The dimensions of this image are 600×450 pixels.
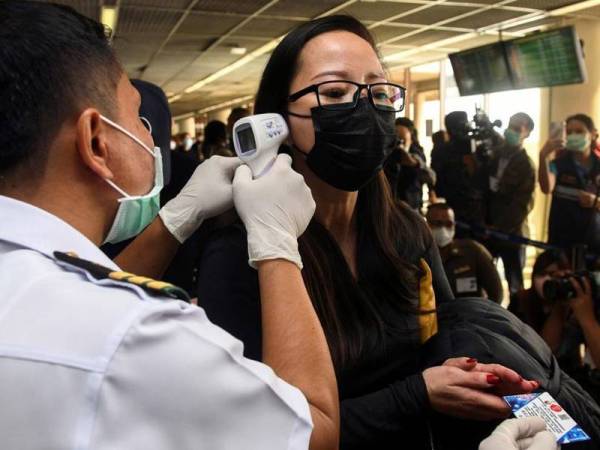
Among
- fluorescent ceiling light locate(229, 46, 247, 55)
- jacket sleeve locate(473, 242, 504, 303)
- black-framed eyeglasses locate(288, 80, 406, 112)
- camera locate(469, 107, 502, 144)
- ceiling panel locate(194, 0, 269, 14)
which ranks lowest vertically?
jacket sleeve locate(473, 242, 504, 303)

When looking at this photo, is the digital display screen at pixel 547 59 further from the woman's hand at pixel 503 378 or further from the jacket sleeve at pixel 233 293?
the jacket sleeve at pixel 233 293

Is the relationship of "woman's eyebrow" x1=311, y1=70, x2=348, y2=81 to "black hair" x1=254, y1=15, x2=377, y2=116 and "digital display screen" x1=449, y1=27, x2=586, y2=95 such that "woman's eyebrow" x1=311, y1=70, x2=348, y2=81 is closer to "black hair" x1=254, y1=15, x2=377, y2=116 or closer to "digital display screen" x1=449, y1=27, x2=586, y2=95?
"black hair" x1=254, y1=15, x2=377, y2=116

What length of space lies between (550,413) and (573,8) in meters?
5.19

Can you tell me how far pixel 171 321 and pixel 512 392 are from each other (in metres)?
0.66

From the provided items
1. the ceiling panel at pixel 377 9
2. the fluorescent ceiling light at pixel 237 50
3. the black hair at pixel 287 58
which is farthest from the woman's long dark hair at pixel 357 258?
the fluorescent ceiling light at pixel 237 50

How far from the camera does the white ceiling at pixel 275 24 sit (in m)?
4.89

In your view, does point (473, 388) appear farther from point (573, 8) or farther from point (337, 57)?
point (573, 8)

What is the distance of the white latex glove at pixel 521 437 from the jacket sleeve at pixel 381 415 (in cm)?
17

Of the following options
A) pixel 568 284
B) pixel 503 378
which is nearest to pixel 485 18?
pixel 568 284

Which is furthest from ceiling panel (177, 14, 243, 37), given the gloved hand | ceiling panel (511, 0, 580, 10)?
the gloved hand

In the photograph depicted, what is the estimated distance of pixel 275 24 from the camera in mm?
5605

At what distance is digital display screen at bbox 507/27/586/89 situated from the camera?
4.68 metres

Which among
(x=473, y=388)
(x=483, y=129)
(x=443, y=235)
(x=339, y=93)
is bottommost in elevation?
(x=443, y=235)

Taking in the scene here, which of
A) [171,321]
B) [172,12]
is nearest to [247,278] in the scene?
[171,321]
